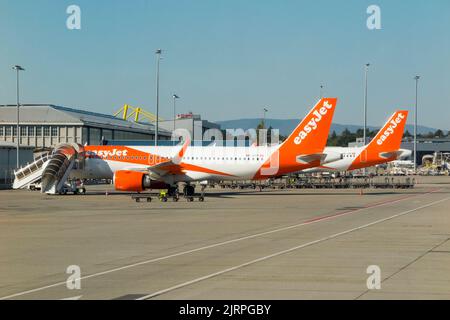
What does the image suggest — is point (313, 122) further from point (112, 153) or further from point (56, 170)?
point (56, 170)

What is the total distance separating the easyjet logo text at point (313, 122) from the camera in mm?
57031

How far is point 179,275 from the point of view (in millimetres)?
15781

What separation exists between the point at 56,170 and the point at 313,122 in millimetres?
21519

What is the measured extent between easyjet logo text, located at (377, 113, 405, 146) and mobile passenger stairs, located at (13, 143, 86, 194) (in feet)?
96.1

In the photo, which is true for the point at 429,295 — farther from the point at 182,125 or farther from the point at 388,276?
the point at 182,125

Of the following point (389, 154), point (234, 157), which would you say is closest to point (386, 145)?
point (389, 154)

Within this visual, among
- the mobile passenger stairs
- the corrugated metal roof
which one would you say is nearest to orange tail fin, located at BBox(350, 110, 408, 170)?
the mobile passenger stairs

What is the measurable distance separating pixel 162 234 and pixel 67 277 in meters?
9.95

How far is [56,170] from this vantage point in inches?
2219

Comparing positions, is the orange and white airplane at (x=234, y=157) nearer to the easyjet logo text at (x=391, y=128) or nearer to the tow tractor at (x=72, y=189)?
the tow tractor at (x=72, y=189)

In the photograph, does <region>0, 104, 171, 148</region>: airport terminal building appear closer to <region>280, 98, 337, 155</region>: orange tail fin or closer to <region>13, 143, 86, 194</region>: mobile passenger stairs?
<region>13, 143, 86, 194</region>: mobile passenger stairs

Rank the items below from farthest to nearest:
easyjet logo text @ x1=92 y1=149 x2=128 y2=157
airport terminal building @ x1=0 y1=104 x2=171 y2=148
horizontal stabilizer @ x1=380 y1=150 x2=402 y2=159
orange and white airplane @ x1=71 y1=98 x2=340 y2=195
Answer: airport terminal building @ x1=0 y1=104 x2=171 y2=148 < horizontal stabilizer @ x1=380 y1=150 x2=402 y2=159 < easyjet logo text @ x1=92 y1=149 x2=128 y2=157 < orange and white airplane @ x1=71 y1=98 x2=340 y2=195

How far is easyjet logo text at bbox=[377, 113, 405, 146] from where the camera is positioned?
223 ft
